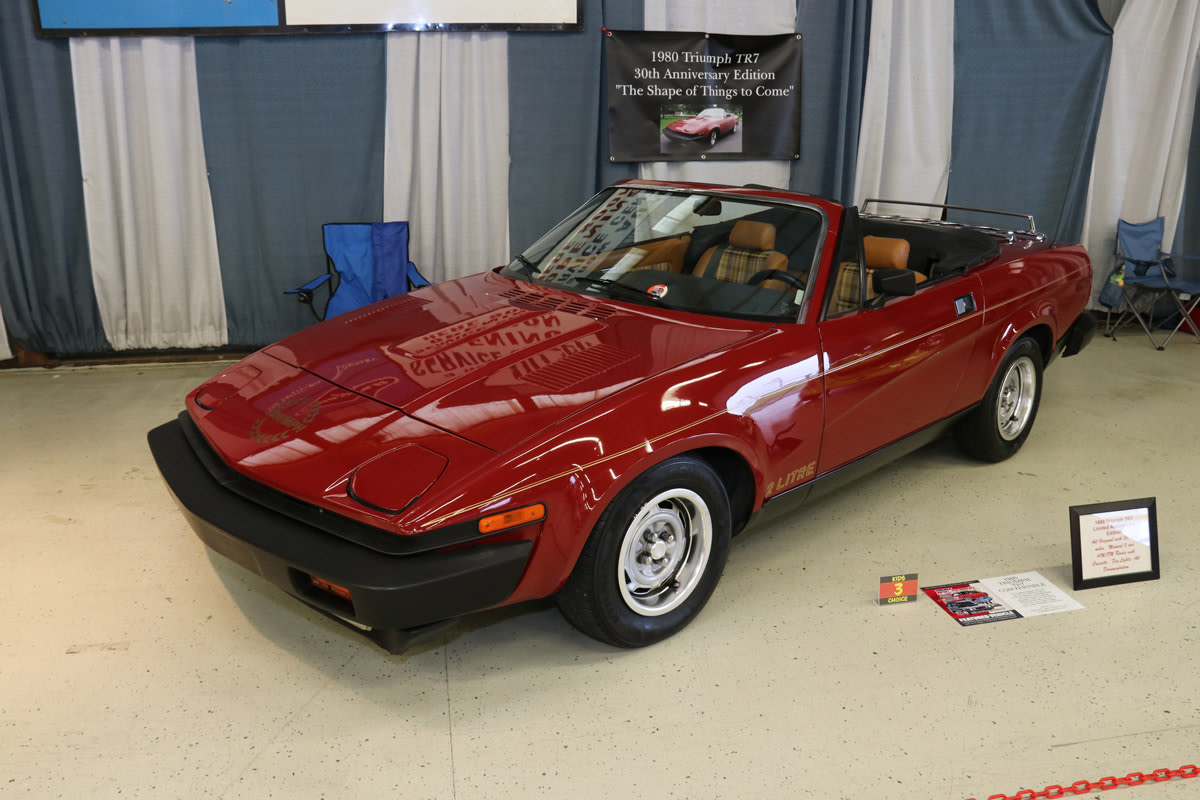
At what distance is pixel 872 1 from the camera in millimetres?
5855

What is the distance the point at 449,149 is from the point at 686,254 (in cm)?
273

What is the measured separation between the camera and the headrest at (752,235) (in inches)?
125

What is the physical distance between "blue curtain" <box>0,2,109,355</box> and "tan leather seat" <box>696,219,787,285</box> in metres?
4.03

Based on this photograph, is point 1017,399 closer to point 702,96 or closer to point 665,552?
point 665,552

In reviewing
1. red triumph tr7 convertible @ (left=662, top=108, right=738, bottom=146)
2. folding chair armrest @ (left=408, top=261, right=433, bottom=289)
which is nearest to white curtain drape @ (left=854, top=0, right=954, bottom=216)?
red triumph tr7 convertible @ (left=662, top=108, right=738, bottom=146)

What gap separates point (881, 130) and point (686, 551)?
4.29 meters

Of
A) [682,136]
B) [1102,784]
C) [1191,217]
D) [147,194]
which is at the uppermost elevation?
[682,136]

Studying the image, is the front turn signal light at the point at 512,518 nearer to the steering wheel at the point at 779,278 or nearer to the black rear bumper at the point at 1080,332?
the steering wheel at the point at 779,278

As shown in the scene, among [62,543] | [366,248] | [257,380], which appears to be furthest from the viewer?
[366,248]

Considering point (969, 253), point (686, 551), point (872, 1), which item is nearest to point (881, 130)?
point (872, 1)

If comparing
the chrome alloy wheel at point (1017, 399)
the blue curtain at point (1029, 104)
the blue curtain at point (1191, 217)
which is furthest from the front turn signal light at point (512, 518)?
the blue curtain at point (1191, 217)

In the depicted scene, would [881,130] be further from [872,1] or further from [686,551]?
[686,551]

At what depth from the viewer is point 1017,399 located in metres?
4.16

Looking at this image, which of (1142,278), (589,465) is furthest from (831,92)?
(589,465)
